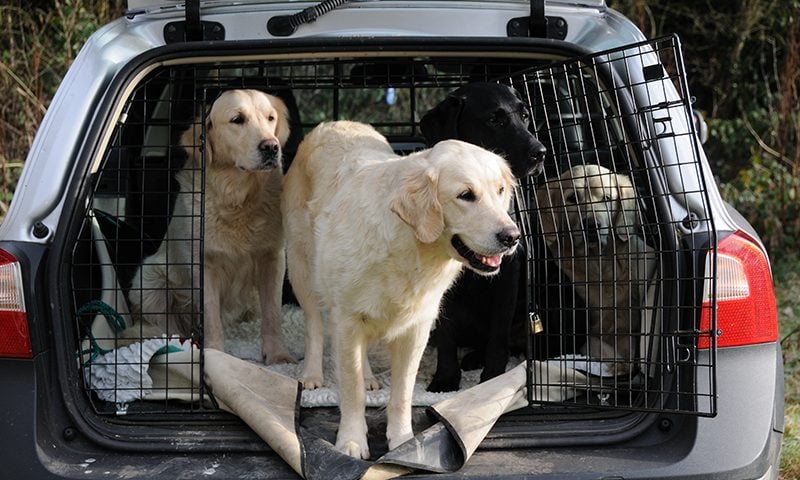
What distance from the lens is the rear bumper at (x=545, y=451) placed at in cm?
238

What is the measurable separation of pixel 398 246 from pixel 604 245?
1.04m

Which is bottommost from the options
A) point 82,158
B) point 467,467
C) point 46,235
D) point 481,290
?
point 467,467

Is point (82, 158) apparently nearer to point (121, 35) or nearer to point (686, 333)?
point (121, 35)

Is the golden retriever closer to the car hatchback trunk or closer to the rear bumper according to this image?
the car hatchback trunk

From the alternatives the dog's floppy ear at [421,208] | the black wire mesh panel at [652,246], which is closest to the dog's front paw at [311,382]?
the black wire mesh panel at [652,246]

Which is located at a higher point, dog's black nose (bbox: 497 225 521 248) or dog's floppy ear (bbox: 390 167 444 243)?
dog's floppy ear (bbox: 390 167 444 243)

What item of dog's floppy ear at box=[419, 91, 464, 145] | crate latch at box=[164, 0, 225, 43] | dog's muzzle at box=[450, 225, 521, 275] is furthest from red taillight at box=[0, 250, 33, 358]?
dog's floppy ear at box=[419, 91, 464, 145]

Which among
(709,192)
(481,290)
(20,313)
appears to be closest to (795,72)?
(481,290)

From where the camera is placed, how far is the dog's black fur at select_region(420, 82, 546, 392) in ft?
11.2

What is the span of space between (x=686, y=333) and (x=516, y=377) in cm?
58

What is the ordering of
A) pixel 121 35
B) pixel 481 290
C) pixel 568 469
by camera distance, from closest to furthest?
pixel 568 469, pixel 121 35, pixel 481 290

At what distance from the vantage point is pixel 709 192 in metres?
2.56

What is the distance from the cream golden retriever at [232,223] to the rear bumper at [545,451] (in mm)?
1244

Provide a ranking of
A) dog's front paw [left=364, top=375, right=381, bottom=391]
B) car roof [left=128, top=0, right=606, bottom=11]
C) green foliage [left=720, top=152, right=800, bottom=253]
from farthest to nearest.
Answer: green foliage [left=720, top=152, right=800, bottom=253], dog's front paw [left=364, top=375, right=381, bottom=391], car roof [left=128, top=0, right=606, bottom=11]
